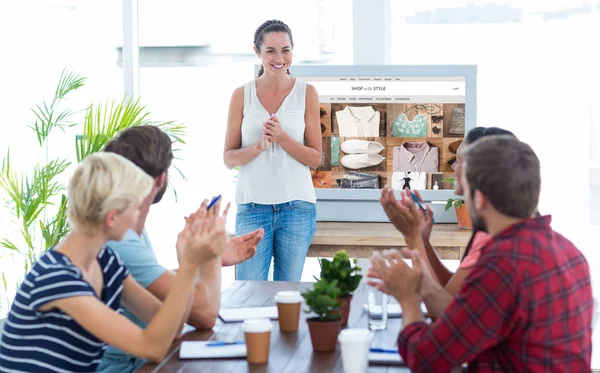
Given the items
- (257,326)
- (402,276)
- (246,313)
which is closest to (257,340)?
(257,326)

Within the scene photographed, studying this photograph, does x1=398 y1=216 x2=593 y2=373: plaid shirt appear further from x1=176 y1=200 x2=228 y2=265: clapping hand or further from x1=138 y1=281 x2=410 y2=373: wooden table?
x1=176 y1=200 x2=228 y2=265: clapping hand

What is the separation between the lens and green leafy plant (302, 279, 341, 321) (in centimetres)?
180

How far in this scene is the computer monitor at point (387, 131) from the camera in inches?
168

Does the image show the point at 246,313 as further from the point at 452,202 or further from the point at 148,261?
the point at 452,202

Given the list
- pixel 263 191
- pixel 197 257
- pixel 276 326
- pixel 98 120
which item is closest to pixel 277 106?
pixel 263 191

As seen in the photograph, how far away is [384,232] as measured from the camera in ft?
13.0

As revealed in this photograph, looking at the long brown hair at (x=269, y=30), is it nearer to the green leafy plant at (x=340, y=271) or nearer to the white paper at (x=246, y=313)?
the white paper at (x=246, y=313)

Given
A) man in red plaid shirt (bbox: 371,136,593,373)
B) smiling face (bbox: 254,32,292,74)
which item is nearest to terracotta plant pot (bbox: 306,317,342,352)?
man in red plaid shirt (bbox: 371,136,593,373)

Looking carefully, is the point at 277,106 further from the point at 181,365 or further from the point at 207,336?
the point at 181,365

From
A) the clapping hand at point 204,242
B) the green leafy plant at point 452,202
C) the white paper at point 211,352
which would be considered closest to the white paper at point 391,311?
the white paper at point 211,352

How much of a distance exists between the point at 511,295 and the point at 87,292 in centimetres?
86

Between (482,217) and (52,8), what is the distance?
4.30 metres

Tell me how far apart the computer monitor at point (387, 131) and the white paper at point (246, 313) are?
2.06 meters

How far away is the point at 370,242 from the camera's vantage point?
3.83 metres
